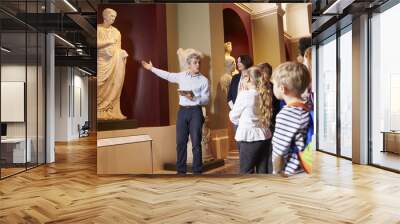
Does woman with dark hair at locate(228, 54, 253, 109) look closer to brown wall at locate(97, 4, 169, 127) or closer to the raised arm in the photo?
the raised arm

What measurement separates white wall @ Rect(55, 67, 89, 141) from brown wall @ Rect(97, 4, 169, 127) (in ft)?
34.5

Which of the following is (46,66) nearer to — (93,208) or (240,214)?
(93,208)

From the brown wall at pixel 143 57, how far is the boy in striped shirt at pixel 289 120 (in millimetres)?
1679

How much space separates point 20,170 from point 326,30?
23.5ft

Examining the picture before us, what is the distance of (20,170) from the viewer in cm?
713

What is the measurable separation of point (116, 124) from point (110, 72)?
0.81 meters

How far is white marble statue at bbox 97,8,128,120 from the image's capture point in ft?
19.8

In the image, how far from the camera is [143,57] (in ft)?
19.7

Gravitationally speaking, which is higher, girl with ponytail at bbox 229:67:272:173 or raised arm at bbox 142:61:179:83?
raised arm at bbox 142:61:179:83

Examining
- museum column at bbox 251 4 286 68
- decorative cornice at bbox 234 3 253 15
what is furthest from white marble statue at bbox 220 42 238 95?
decorative cornice at bbox 234 3 253 15

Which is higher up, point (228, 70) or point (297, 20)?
point (297, 20)

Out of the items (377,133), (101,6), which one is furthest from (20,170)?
(377,133)

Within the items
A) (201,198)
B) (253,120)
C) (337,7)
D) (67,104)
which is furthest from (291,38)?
(67,104)

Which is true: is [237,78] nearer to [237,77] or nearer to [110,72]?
[237,77]
